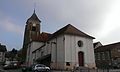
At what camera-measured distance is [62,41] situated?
3262 cm

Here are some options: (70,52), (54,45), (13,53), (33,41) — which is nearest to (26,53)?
(33,41)

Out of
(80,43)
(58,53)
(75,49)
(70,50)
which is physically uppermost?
(80,43)

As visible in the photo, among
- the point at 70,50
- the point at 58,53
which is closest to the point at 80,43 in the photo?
the point at 70,50

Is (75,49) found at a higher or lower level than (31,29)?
lower

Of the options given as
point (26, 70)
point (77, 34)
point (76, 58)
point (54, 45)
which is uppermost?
point (77, 34)

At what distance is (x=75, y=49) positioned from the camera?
106 ft

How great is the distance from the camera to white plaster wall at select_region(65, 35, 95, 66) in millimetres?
31484

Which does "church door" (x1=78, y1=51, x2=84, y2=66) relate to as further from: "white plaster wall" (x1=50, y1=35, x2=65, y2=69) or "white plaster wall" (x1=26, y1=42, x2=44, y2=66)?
"white plaster wall" (x1=26, y1=42, x2=44, y2=66)

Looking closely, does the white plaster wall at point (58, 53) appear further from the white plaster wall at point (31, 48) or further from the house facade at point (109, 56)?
the house facade at point (109, 56)

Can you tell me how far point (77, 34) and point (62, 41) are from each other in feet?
11.9

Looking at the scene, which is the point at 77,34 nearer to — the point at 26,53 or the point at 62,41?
the point at 62,41

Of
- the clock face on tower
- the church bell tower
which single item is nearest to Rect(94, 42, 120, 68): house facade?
the clock face on tower

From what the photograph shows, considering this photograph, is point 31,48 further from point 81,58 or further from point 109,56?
point 109,56

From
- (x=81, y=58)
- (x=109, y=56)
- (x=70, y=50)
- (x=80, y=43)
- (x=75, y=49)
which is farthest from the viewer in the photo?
(x=109, y=56)
